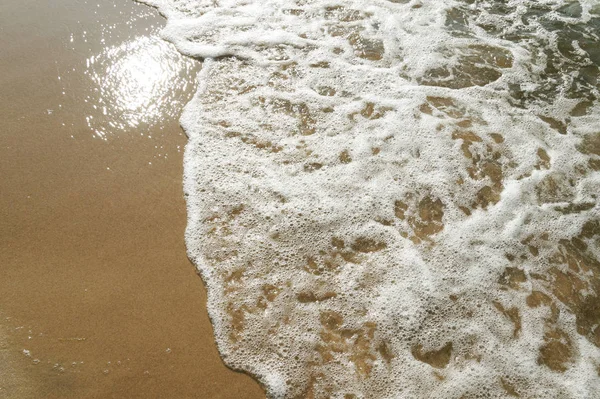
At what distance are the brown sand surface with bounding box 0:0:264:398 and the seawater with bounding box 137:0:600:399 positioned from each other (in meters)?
0.18

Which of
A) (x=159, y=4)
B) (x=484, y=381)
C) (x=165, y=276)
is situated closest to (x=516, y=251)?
(x=484, y=381)

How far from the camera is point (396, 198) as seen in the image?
9.89 ft

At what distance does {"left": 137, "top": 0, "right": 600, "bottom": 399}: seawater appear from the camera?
2.34m

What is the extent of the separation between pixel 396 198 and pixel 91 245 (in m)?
1.99

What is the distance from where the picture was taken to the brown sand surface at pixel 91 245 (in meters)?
2.23

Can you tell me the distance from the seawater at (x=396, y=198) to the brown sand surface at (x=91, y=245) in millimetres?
178

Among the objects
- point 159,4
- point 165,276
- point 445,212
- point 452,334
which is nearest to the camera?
point 452,334

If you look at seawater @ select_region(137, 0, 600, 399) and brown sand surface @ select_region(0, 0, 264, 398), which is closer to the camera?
brown sand surface @ select_region(0, 0, 264, 398)

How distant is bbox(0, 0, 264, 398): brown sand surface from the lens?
2227 millimetres

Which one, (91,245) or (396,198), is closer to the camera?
(91,245)

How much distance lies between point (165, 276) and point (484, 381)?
6.05 feet

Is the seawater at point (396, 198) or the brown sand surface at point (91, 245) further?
the seawater at point (396, 198)

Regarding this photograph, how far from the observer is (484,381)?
88.5 inches

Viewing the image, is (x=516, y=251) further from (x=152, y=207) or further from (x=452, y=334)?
(x=152, y=207)
